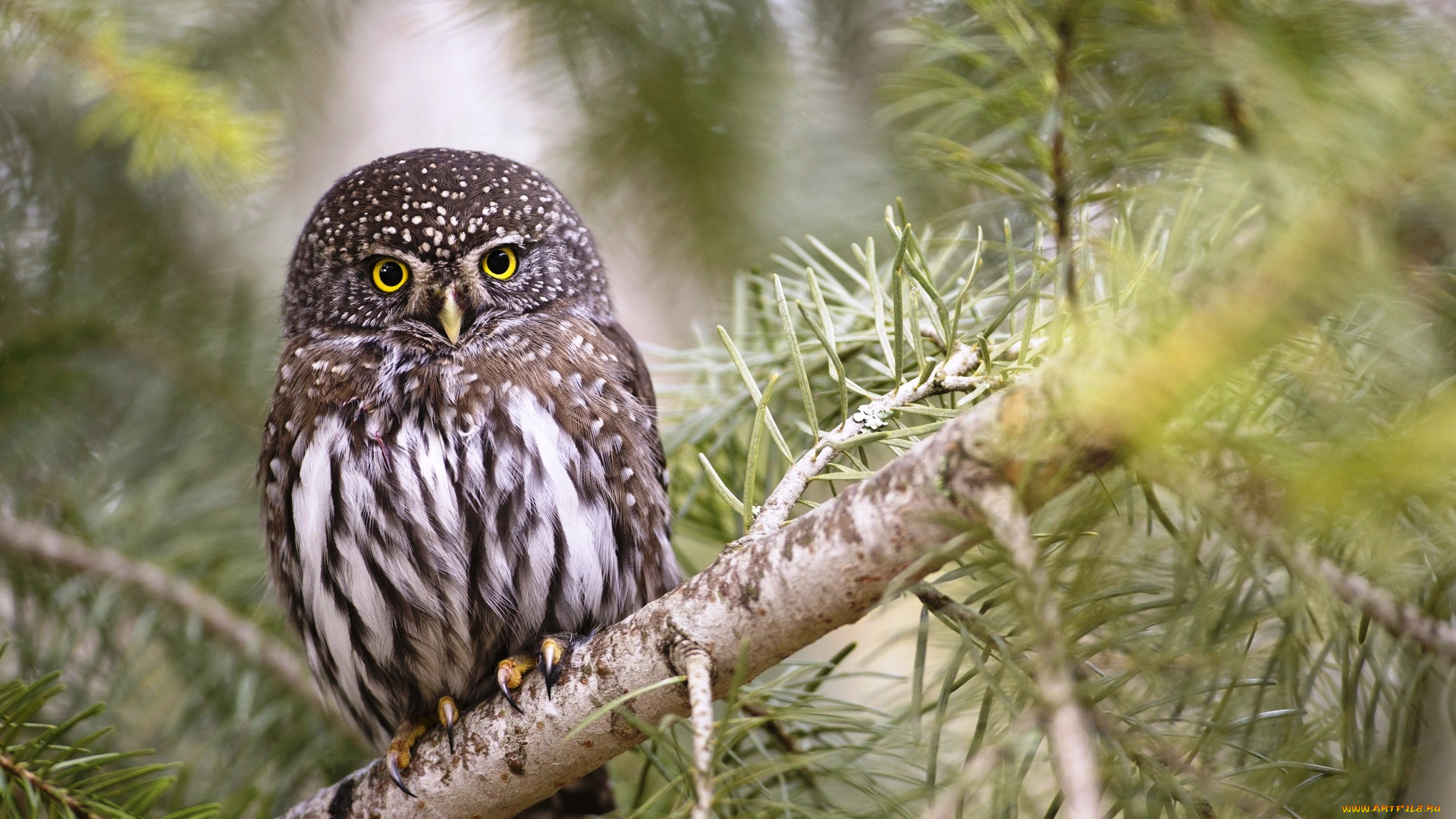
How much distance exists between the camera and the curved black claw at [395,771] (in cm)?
187

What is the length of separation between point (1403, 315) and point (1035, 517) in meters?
0.81

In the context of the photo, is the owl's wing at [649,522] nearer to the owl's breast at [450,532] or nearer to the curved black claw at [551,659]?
the owl's breast at [450,532]

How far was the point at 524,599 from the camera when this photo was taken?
218cm

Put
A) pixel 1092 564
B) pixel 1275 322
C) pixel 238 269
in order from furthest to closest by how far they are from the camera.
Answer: pixel 238 269 → pixel 1092 564 → pixel 1275 322

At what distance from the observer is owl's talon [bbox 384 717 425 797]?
6.26 ft

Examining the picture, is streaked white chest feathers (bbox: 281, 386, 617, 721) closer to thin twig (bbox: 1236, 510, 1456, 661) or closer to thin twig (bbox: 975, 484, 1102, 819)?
thin twig (bbox: 975, 484, 1102, 819)

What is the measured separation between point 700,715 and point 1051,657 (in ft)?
1.31

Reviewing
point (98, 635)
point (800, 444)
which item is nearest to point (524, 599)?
point (800, 444)

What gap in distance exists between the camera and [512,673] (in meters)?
1.93

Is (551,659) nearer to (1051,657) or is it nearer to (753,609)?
(753,609)

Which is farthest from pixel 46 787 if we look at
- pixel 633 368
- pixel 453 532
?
pixel 633 368

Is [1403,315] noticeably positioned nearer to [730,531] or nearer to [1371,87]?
[1371,87]

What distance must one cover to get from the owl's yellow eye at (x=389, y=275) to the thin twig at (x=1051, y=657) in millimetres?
1781

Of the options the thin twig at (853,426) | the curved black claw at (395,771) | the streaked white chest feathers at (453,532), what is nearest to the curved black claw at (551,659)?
the streaked white chest feathers at (453,532)
